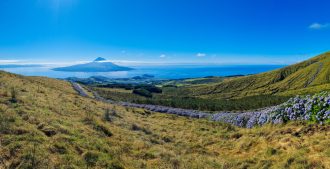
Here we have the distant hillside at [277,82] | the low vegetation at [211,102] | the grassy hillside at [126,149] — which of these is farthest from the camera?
the distant hillside at [277,82]

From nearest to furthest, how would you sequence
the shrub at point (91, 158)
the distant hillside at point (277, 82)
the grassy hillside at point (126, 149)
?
the grassy hillside at point (126, 149)
the shrub at point (91, 158)
the distant hillside at point (277, 82)

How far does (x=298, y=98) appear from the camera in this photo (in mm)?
14391

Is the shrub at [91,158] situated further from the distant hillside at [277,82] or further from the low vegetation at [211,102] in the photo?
the distant hillside at [277,82]

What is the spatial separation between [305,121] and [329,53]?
680 ft

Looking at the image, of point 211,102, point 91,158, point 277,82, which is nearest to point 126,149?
point 91,158

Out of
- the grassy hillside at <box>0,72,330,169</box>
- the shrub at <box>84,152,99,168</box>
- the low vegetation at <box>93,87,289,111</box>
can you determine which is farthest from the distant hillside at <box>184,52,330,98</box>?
the shrub at <box>84,152,99,168</box>

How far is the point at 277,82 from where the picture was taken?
158 m

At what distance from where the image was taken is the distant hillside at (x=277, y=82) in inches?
5128

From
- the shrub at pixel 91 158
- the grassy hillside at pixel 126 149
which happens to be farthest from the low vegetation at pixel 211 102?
the shrub at pixel 91 158

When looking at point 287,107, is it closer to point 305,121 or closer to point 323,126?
point 305,121

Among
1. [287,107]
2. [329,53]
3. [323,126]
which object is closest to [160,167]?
[323,126]

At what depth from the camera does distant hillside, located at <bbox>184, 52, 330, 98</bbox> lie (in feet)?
427

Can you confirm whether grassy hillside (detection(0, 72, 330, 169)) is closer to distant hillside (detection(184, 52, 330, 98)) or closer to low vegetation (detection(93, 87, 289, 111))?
low vegetation (detection(93, 87, 289, 111))

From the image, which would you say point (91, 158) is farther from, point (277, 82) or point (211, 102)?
point (277, 82)
